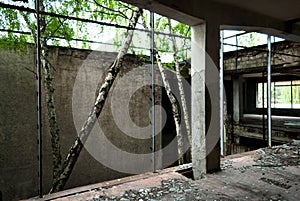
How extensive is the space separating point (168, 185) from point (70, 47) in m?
4.68

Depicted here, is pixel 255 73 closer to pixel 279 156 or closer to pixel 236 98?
pixel 236 98

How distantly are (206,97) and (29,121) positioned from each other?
14.5 ft

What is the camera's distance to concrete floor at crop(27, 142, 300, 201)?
225 centimetres

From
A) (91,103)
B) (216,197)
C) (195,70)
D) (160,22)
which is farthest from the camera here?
(160,22)

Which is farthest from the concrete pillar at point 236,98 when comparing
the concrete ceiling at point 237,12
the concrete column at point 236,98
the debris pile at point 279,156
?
the concrete ceiling at point 237,12

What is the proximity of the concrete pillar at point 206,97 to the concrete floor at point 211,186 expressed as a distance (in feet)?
0.79

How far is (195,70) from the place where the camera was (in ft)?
9.86

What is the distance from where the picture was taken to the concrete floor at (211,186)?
2246 mm

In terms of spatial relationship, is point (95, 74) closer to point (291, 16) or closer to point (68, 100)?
point (68, 100)

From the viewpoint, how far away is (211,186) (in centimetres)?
251

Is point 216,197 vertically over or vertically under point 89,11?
under

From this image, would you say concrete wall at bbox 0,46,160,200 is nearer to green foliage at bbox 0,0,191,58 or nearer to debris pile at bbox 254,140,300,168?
green foliage at bbox 0,0,191,58

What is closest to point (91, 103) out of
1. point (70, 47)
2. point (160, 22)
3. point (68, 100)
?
point (68, 100)

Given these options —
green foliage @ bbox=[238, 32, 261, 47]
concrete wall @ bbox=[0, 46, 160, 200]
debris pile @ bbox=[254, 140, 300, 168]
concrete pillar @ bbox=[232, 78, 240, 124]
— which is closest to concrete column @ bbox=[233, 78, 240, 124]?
concrete pillar @ bbox=[232, 78, 240, 124]
